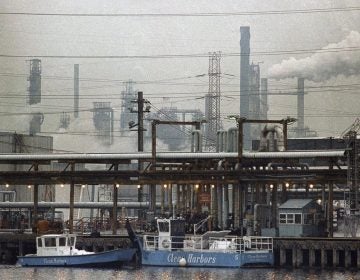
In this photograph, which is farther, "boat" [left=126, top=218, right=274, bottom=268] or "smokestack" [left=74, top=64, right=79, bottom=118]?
"smokestack" [left=74, top=64, right=79, bottom=118]

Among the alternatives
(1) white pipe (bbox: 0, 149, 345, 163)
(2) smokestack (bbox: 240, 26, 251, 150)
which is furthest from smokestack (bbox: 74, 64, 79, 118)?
(1) white pipe (bbox: 0, 149, 345, 163)

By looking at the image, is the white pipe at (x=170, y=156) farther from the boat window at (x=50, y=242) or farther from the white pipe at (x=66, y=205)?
the white pipe at (x=66, y=205)

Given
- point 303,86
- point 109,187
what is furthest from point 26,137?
point 303,86

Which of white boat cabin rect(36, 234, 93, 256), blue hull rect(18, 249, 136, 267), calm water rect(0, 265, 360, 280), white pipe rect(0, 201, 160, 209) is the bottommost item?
calm water rect(0, 265, 360, 280)

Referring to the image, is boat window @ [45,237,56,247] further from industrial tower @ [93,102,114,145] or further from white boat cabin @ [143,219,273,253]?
industrial tower @ [93,102,114,145]

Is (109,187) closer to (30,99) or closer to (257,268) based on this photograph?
(30,99)

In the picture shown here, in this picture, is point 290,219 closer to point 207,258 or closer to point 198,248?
point 198,248
